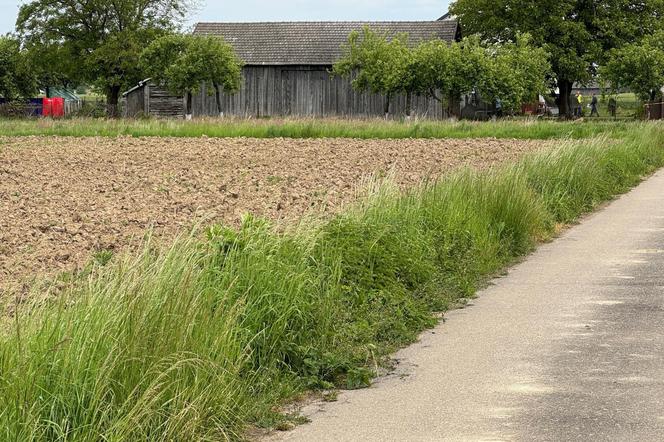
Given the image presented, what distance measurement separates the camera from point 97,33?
73500 millimetres

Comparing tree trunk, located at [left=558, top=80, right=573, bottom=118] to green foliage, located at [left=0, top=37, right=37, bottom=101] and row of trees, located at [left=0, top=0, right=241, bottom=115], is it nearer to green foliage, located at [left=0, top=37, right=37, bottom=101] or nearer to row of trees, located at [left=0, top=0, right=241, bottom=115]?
row of trees, located at [left=0, top=0, right=241, bottom=115]

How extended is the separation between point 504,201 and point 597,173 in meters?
7.93

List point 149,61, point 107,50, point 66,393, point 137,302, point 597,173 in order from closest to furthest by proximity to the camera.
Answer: point 66,393, point 137,302, point 597,173, point 149,61, point 107,50

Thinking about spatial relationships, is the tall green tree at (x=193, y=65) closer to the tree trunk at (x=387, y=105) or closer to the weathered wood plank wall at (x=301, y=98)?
the weathered wood plank wall at (x=301, y=98)

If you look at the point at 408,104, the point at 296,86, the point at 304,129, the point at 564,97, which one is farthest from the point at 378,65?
the point at 564,97

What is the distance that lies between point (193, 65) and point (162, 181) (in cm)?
3793

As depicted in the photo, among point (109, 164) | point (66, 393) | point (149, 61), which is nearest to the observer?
point (66, 393)

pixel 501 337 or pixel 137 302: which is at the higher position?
pixel 137 302

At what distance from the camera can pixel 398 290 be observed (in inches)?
430

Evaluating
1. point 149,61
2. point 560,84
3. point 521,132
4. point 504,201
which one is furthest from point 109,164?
point 560,84

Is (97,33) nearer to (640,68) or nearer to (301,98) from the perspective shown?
(301,98)

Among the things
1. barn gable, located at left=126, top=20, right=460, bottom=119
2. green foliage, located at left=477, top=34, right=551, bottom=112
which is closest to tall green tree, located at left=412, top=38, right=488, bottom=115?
green foliage, located at left=477, top=34, right=551, bottom=112

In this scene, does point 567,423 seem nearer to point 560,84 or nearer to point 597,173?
point 597,173

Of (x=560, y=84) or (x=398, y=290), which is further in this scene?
(x=560, y=84)
